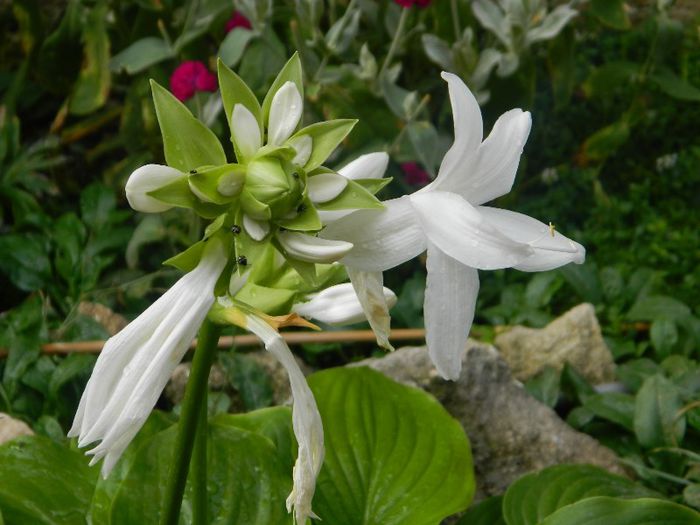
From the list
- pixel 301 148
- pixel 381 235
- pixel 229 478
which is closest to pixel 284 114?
pixel 301 148

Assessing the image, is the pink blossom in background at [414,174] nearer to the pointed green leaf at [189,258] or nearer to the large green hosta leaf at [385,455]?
the large green hosta leaf at [385,455]

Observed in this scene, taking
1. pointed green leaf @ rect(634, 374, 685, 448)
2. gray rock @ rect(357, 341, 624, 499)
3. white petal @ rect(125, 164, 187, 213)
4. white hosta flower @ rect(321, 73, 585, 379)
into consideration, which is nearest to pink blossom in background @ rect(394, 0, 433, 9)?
gray rock @ rect(357, 341, 624, 499)

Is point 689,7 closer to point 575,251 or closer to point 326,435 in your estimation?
point 326,435

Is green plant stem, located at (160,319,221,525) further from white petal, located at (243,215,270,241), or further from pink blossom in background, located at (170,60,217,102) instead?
pink blossom in background, located at (170,60,217,102)

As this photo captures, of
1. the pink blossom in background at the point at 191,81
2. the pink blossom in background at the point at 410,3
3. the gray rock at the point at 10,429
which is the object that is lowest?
the gray rock at the point at 10,429

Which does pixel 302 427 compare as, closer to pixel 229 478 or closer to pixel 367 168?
pixel 367 168

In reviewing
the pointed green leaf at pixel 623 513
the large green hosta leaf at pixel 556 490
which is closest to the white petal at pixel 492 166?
the pointed green leaf at pixel 623 513
